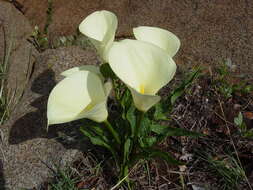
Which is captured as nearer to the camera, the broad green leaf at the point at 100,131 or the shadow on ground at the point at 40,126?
the broad green leaf at the point at 100,131

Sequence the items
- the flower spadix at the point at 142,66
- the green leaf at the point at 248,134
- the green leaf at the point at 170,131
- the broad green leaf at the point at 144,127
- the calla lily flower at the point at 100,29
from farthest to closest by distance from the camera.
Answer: the green leaf at the point at 248,134, the broad green leaf at the point at 144,127, the green leaf at the point at 170,131, the calla lily flower at the point at 100,29, the flower spadix at the point at 142,66

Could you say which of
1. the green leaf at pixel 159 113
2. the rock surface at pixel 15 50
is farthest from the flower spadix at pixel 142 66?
the rock surface at pixel 15 50

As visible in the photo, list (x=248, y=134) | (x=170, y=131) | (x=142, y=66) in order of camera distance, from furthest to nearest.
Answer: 1. (x=248, y=134)
2. (x=170, y=131)
3. (x=142, y=66)

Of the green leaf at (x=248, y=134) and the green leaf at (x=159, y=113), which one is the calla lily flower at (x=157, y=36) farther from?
the green leaf at (x=248, y=134)

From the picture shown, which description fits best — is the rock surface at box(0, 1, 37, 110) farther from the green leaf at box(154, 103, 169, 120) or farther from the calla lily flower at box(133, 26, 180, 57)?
the calla lily flower at box(133, 26, 180, 57)

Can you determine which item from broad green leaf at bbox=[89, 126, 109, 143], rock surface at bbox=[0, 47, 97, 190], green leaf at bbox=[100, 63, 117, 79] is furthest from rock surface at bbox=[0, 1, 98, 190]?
green leaf at bbox=[100, 63, 117, 79]

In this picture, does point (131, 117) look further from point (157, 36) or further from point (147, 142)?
point (157, 36)

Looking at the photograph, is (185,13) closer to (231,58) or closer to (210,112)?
(231,58)

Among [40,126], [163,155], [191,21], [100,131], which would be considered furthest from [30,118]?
[191,21]
